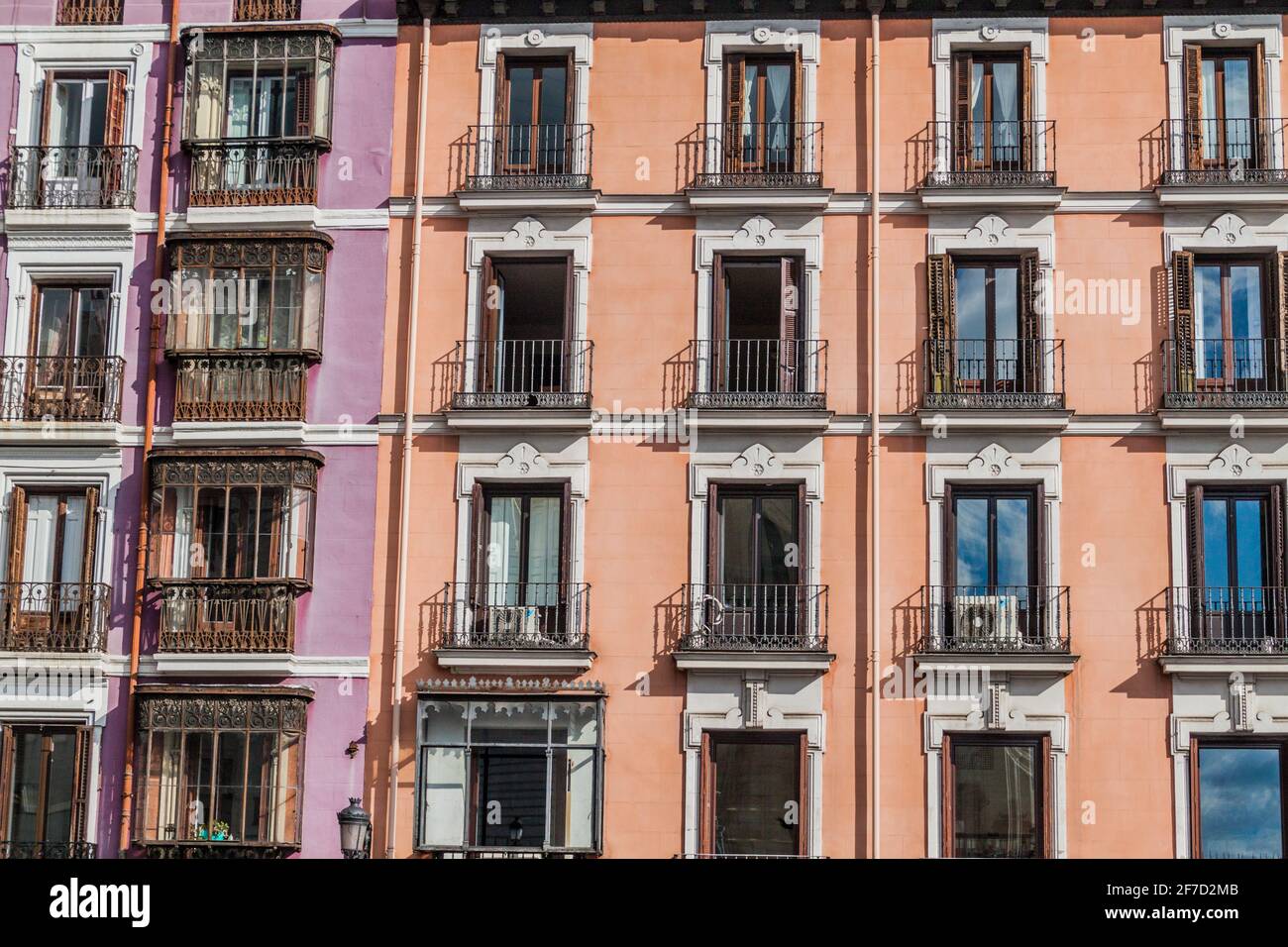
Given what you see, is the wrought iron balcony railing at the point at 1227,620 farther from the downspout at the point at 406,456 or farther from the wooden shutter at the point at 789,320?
the downspout at the point at 406,456

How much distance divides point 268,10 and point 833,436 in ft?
39.8

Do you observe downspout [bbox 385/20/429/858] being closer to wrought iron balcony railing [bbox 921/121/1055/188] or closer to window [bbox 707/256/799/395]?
window [bbox 707/256/799/395]

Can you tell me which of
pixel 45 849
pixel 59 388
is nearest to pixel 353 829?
pixel 45 849

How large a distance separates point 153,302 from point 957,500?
13559 mm

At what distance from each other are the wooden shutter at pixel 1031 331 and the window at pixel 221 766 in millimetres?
12486

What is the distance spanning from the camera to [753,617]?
28.9 metres

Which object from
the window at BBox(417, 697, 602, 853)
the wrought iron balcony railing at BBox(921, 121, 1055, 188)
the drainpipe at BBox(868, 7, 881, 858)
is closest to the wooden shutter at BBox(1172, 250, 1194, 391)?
the wrought iron balcony railing at BBox(921, 121, 1055, 188)

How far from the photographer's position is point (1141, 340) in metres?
29.6

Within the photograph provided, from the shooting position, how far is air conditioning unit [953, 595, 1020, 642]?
28625 millimetres

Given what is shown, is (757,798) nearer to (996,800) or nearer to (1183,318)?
(996,800)

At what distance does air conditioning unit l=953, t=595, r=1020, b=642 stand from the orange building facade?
0.22ft
